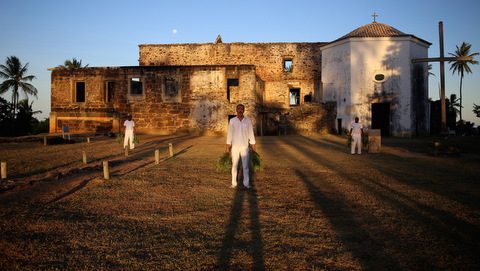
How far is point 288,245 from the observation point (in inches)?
158

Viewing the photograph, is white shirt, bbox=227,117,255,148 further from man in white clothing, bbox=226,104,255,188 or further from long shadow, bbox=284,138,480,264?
long shadow, bbox=284,138,480,264

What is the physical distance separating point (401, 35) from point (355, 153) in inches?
570

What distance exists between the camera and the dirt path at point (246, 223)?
11.8 feet

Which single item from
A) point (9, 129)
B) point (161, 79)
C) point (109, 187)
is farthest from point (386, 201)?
point (9, 129)

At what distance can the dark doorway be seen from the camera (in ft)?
83.5

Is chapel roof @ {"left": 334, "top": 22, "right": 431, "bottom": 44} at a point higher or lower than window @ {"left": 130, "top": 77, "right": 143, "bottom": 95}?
higher

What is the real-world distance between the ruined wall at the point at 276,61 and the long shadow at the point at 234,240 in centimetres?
2727

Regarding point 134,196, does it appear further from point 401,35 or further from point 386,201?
point 401,35

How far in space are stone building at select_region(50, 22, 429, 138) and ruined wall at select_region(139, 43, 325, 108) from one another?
4.79 metres

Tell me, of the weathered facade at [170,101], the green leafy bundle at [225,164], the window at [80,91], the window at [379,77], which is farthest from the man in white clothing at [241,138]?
the window at [80,91]

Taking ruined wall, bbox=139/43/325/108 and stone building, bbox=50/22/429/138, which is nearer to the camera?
stone building, bbox=50/22/429/138

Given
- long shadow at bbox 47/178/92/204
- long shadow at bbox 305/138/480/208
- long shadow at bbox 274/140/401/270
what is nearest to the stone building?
long shadow at bbox 305/138/480/208

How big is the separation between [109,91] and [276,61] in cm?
1492

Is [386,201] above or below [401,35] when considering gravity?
below
